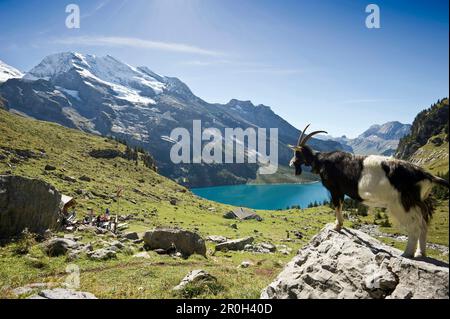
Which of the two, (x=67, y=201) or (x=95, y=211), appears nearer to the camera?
(x=67, y=201)

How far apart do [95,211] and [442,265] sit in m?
58.2

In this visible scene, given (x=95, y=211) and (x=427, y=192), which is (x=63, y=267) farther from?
(x=95, y=211)

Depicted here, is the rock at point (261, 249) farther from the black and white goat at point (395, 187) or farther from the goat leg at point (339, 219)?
the black and white goat at point (395, 187)

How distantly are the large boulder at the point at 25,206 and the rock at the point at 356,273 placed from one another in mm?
24147

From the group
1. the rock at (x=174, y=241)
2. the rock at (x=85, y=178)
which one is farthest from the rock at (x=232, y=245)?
the rock at (x=85, y=178)

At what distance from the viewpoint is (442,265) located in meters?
7.66

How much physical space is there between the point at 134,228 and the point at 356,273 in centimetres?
4072

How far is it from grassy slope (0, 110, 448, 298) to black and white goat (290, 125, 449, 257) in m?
5.46

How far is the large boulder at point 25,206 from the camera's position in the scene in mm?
26141

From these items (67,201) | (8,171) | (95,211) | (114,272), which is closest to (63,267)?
(114,272)

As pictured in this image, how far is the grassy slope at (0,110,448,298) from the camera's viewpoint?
15.1 meters

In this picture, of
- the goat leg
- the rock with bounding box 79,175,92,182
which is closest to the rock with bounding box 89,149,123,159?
the rock with bounding box 79,175,92,182

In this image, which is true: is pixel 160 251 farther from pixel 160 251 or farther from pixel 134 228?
pixel 134 228
